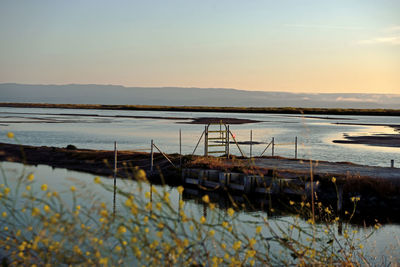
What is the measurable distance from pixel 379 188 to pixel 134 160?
49.7ft

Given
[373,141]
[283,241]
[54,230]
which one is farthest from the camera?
[373,141]

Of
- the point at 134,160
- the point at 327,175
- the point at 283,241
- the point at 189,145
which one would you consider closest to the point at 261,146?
the point at 189,145

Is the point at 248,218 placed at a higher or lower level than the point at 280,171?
lower

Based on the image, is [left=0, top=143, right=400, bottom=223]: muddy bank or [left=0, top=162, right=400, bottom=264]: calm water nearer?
Result: [left=0, top=162, right=400, bottom=264]: calm water

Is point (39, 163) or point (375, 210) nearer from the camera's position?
point (375, 210)

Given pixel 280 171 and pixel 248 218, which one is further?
pixel 280 171

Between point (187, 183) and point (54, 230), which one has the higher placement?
point (54, 230)

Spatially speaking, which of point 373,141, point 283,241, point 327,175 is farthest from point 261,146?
point 283,241

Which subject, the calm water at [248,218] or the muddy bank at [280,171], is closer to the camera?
the calm water at [248,218]

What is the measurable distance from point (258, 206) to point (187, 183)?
6.20 m

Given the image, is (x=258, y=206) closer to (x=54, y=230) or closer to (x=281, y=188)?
(x=281, y=188)

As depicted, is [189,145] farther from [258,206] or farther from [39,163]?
[258,206]

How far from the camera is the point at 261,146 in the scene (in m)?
48.7

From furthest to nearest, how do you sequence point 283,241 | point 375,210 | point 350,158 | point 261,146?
point 261,146
point 350,158
point 375,210
point 283,241
